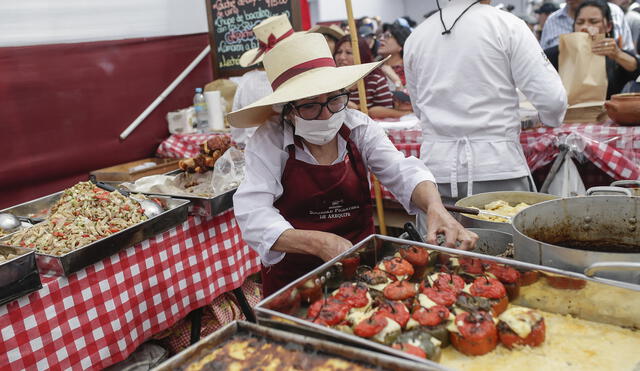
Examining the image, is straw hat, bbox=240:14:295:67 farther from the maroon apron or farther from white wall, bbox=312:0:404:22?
white wall, bbox=312:0:404:22

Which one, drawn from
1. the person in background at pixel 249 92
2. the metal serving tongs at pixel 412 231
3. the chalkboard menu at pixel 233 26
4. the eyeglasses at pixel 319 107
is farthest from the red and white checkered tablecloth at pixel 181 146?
the metal serving tongs at pixel 412 231

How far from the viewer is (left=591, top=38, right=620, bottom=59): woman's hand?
10.8 feet

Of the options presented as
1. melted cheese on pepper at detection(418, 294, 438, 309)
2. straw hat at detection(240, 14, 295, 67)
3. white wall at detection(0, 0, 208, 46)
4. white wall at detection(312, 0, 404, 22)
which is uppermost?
white wall at detection(312, 0, 404, 22)

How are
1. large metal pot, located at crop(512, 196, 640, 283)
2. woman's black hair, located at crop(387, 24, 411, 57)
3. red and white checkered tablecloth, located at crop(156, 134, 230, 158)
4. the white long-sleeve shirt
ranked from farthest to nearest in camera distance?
woman's black hair, located at crop(387, 24, 411, 57), red and white checkered tablecloth, located at crop(156, 134, 230, 158), the white long-sleeve shirt, large metal pot, located at crop(512, 196, 640, 283)

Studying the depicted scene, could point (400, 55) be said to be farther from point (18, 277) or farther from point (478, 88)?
point (18, 277)

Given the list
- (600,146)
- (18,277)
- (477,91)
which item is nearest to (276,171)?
(18,277)

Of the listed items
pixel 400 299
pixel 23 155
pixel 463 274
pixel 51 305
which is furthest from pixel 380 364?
pixel 23 155

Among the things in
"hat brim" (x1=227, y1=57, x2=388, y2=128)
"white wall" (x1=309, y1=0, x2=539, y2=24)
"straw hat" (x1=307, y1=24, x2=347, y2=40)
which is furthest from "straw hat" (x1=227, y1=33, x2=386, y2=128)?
"white wall" (x1=309, y1=0, x2=539, y2=24)

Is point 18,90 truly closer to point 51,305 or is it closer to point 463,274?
point 51,305

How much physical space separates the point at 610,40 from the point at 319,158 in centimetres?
247

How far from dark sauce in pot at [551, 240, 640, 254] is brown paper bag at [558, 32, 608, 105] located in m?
2.22

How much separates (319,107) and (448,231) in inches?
26.8

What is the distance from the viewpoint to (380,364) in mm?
1021

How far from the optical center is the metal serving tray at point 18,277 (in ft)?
6.28
